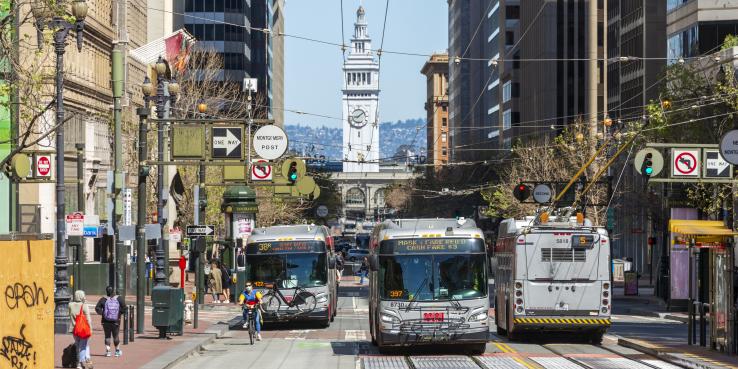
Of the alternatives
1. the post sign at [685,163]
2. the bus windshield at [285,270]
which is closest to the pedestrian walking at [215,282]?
the bus windshield at [285,270]

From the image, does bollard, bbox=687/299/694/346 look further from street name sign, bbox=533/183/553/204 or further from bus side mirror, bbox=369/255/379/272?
street name sign, bbox=533/183/553/204

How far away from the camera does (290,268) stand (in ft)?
149

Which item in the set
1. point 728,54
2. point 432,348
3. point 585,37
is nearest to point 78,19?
point 432,348

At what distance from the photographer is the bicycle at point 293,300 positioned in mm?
45125

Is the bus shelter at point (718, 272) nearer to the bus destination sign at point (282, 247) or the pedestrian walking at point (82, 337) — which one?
the pedestrian walking at point (82, 337)

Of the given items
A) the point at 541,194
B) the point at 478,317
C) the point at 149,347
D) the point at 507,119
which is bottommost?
the point at 149,347

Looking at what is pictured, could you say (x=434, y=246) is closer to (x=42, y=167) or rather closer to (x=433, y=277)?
(x=433, y=277)

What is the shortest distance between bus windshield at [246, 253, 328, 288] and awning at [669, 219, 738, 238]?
14.6 metres

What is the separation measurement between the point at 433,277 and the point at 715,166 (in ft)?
27.7

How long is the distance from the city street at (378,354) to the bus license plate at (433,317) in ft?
2.72

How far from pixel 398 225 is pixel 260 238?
38.0 feet

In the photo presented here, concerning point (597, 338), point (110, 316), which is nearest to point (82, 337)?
point (110, 316)

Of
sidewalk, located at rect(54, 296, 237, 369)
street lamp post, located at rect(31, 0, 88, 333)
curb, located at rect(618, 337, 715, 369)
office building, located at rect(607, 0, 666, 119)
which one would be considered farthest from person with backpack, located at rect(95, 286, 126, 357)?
office building, located at rect(607, 0, 666, 119)

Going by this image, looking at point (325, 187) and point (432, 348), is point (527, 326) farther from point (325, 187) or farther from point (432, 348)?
point (325, 187)
